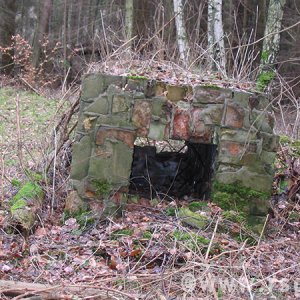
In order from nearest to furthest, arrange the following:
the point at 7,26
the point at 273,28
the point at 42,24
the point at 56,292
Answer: the point at 56,292 → the point at 273,28 → the point at 42,24 → the point at 7,26

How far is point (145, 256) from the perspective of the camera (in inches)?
184

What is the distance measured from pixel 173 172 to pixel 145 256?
3103mm

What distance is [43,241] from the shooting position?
497cm

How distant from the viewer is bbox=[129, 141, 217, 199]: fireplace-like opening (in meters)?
6.78

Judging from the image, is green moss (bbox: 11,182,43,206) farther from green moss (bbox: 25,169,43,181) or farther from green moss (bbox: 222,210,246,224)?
green moss (bbox: 222,210,246,224)

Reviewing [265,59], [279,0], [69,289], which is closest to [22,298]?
[69,289]

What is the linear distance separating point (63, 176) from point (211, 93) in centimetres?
232

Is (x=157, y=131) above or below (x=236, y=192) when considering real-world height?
above

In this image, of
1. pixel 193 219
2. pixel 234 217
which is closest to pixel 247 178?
pixel 234 217

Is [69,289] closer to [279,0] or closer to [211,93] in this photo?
[211,93]

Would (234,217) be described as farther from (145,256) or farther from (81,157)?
(81,157)

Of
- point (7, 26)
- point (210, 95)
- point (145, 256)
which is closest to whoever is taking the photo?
point (145, 256)

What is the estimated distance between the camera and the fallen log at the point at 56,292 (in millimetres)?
3605

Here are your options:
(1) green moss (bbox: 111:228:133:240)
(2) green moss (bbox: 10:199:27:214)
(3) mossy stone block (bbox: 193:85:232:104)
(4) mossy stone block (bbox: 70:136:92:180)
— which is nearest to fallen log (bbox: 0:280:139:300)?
(1) green moss (bbox: 111:228:133:240)
